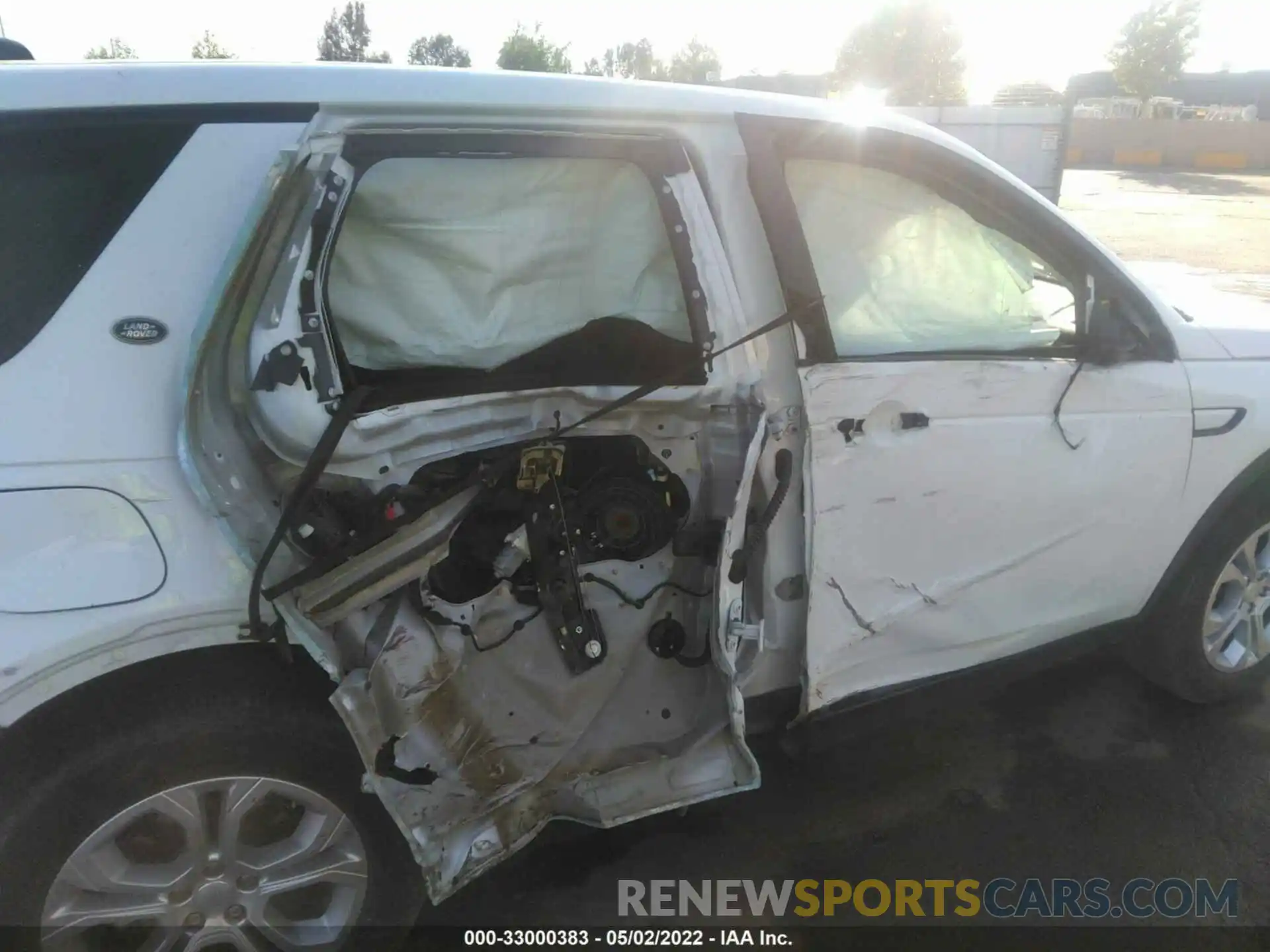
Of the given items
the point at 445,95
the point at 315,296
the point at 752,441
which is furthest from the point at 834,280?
the point at 315,296

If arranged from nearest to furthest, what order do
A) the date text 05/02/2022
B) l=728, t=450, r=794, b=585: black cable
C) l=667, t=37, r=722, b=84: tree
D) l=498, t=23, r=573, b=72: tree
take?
l=728, t=450, r=794, b=585: black cable → the date text 05/02/2022 → l=498, t=23, r=573, b=72: tree → l=667, t=37, r=722, b=84: tree

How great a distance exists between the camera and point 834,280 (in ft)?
7.53

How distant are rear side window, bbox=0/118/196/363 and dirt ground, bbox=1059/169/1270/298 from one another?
24.7 feet

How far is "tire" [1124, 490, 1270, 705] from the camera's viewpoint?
2895 millimetres

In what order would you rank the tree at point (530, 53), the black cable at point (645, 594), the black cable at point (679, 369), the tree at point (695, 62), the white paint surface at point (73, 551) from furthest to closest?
the tree at point (695, 62) < the tree at point (530, 53) < the black cable at point (645, 594) < the black cable at point (679, 369) < the white paint surface at point (73, 551)

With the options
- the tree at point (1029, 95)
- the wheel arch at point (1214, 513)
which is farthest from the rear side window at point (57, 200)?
the tree at point (1029, 95)

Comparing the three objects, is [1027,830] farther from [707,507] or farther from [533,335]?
[533,335]

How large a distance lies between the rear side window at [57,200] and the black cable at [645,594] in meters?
1.24

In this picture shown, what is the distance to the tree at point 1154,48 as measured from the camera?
44156mm

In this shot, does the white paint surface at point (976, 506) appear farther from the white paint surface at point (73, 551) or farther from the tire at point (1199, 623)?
the white paint surface at point (73, 551)

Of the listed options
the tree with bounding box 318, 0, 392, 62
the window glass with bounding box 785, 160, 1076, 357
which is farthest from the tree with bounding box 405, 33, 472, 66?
the window glass with bounding box 785, 160, 1076, 357

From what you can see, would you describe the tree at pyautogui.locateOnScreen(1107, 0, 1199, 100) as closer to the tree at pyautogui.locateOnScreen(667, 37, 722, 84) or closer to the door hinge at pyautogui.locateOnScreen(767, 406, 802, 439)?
the tree at pyautogui.locateOnScreen(667, 37, 722, 84)

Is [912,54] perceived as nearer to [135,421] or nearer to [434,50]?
[434,50]

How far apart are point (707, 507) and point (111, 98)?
4.98ft
